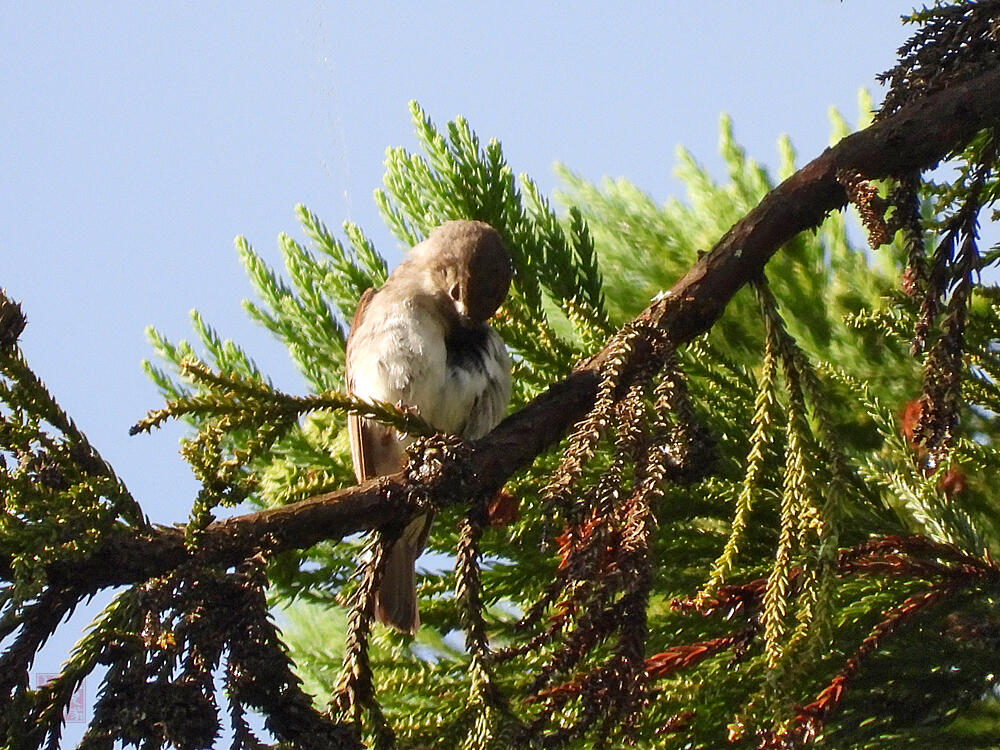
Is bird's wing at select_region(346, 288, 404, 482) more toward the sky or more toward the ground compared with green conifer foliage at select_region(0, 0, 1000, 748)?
more toward the sky

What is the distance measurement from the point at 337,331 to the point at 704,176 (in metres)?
1.24

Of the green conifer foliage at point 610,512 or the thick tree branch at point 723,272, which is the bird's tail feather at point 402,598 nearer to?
the green conifer foliage at point 610,512

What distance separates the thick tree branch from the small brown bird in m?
1.19

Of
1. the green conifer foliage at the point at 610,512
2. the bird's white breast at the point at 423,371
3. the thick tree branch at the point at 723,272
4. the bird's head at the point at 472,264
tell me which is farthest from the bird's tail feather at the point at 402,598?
the thick tree branch at the point at 723,272

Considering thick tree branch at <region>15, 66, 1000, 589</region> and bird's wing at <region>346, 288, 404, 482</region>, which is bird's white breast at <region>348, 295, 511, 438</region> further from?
thick tree branch at <region>15, 66, 1000, 589</region>

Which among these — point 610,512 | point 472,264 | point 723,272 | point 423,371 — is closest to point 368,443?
point 423,371

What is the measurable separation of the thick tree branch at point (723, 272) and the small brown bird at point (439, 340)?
1189 mm

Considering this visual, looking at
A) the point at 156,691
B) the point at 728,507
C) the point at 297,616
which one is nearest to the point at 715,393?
the point at 728,507

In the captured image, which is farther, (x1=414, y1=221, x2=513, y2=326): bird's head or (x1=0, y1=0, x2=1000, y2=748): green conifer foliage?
(x1=414, y1=221, x2=513, y2=326): bird's head

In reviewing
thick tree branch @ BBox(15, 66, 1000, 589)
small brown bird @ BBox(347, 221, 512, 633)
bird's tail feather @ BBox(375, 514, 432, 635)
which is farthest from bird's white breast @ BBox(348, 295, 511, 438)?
thick tree branch @ BBox(15, 66, 1000, 589)

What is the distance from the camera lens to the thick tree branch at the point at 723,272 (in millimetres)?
1719

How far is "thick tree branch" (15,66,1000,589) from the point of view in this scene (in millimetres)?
1719

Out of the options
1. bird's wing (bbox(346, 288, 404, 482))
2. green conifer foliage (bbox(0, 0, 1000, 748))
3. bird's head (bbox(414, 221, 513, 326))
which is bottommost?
green conifer foliage (bbox(0, 0, 1000, 748))

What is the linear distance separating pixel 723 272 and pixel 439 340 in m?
1.35
